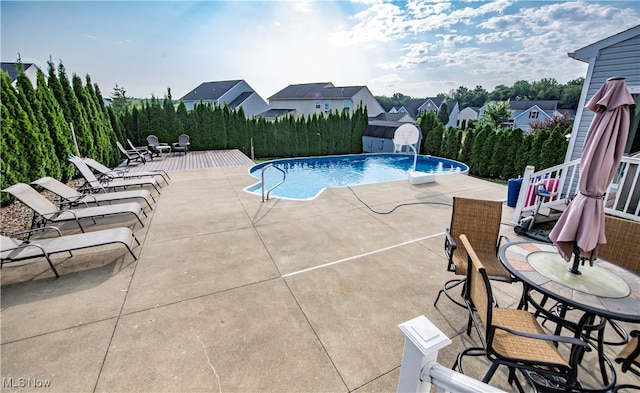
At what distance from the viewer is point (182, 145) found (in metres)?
13.6

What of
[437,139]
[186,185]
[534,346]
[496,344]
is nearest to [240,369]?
[496,344]

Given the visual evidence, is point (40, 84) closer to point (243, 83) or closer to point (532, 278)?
point (532, 278)

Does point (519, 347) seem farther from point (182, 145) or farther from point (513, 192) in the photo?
point (182, 145)

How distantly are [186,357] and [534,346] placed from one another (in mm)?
2762

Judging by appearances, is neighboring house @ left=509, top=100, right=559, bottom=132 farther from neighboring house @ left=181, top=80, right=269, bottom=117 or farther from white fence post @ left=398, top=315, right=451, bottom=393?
white fence post @ left=398, top=315, right=451, bottom=393

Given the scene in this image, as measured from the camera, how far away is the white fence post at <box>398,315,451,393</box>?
107 cm

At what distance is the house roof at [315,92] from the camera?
92.6ft

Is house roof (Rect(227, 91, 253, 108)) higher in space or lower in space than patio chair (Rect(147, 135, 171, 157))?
higher

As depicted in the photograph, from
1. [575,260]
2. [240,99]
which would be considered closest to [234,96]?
[240,99]

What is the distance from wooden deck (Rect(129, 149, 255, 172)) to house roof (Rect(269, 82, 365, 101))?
1771cm

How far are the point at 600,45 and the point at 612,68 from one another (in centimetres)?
62

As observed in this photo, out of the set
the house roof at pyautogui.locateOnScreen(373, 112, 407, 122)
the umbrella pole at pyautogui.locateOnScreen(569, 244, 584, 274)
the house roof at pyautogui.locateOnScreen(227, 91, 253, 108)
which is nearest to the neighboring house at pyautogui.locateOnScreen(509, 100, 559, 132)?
the house roof at pyautogui.locateOnScreen(373, 112, 407, 122)

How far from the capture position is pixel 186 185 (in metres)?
7.74

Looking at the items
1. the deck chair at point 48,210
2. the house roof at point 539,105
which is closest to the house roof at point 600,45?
the deck chair at point 48,210
